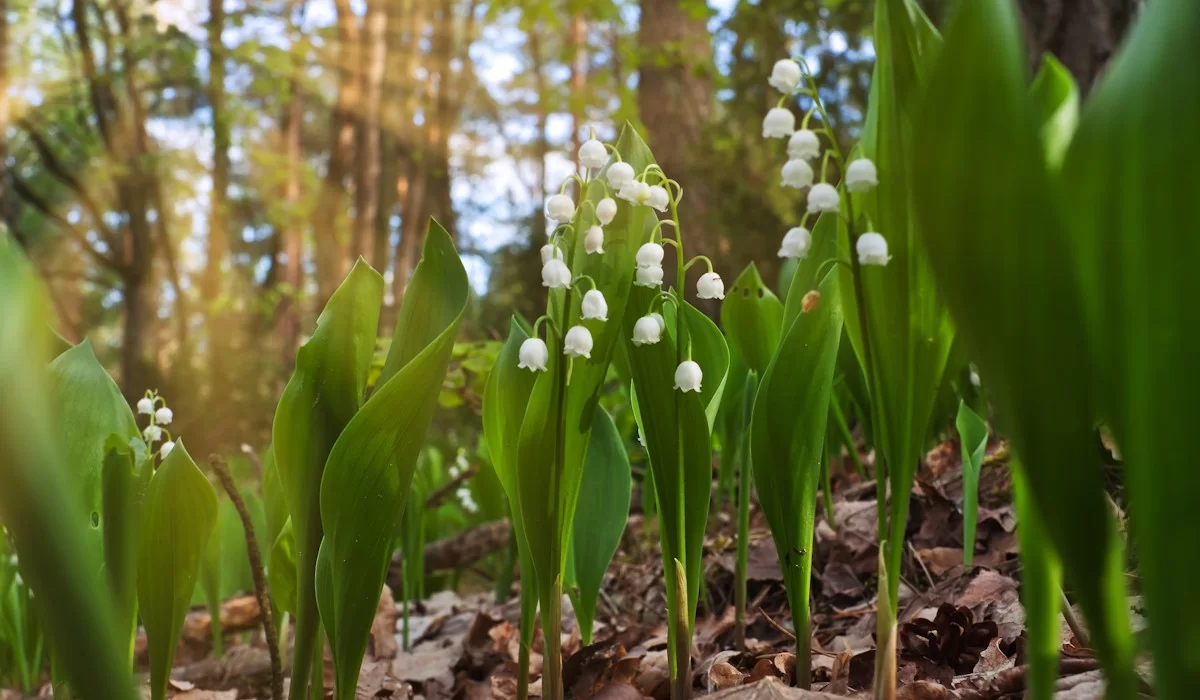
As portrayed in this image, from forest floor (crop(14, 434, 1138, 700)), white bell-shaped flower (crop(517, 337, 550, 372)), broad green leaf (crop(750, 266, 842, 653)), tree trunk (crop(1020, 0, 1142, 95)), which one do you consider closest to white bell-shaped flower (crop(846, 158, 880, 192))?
broad green leaf (crop(750, 266, 842, 653))

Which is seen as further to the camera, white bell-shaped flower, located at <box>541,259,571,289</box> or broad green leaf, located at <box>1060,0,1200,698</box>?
white bell-shaped flower, located at <box>541,259,571,289</box>

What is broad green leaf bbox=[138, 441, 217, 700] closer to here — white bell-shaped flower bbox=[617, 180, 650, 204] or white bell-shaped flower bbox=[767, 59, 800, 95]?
white bell-shaped flower bbox=[617, 180, 650, 204]

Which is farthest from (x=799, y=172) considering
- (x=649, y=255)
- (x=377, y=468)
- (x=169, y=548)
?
(x=169, y=548)

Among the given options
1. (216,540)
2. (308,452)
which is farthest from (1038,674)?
(216,540)

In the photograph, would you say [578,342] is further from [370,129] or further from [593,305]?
[370,129]

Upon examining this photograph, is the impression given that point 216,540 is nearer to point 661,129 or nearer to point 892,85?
point 892,85

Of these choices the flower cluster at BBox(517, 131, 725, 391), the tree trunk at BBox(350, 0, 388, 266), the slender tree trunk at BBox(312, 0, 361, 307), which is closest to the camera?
the flower cluster at BBox(517, 131, 725, 391)

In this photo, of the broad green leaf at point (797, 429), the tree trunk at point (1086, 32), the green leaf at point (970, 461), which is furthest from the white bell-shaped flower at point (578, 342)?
the tree trunk at point (1086, 32)
